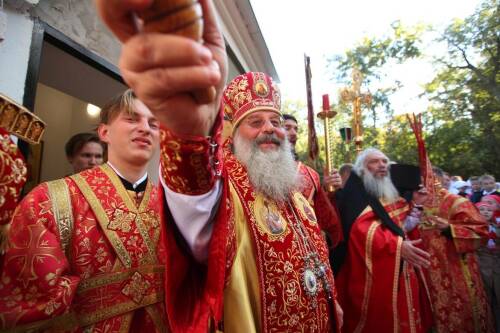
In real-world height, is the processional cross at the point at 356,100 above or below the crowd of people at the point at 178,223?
above

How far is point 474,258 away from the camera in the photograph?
5.08m

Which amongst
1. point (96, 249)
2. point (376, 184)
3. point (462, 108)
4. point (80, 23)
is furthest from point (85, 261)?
point (462, 108)

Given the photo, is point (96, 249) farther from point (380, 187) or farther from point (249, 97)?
point (380, 187)

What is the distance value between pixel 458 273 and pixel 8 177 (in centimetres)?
565

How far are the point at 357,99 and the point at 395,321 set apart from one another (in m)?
3.00

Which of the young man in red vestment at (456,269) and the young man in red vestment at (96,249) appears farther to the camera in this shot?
the young man in red vestment at (456,269)

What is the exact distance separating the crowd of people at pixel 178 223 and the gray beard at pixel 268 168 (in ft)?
0.04

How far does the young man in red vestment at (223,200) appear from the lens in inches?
25.4

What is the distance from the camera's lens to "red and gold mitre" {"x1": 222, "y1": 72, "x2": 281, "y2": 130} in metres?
2.59

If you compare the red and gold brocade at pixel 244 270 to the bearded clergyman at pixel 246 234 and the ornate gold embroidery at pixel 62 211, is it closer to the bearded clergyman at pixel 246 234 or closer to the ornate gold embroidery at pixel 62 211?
the bearded clergyman at pixel 246 234

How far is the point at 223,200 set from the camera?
1.21 metres

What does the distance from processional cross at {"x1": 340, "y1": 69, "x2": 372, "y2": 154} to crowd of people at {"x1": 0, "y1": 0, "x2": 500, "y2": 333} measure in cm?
164

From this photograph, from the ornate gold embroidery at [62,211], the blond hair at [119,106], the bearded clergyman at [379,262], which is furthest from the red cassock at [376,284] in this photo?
the ornate gold embroidery at [62,211]

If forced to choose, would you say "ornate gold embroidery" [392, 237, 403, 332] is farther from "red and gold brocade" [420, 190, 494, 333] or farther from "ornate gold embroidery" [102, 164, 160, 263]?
"ornate gold embroidery" [102, 164, 160, 263]
